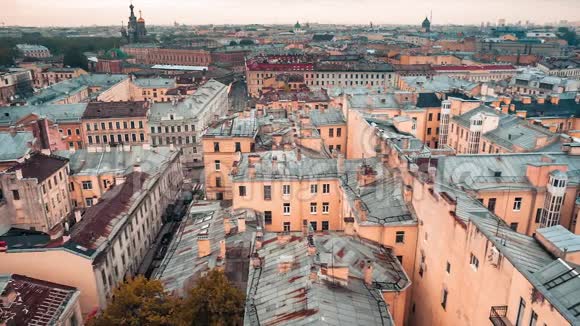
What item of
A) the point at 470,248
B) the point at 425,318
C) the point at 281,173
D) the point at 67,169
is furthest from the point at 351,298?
the point at 67,169

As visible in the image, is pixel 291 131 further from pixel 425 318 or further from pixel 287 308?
pixel 287 308

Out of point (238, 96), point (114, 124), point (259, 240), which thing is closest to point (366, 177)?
point (259, 240)

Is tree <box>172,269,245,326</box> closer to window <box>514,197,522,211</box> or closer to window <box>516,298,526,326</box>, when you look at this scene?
window <box>516,298,526,326</box>

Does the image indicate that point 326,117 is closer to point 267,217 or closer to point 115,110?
point 267,217

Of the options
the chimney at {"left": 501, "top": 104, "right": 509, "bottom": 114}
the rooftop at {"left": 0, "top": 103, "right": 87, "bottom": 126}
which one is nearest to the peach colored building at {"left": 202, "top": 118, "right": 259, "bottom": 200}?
the chimney at {"left": 501, "top": 104, "right": 509, "bottom": 114}

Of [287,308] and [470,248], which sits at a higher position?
[470,248]

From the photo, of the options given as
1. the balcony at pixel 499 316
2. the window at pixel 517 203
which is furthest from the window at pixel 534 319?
the window at pixel 517 203

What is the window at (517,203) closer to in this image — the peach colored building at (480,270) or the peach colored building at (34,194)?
the peach colored building at (480,270)
